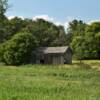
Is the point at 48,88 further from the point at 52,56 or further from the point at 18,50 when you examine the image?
the point at 52,56

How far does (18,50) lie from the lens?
7231 centimetres

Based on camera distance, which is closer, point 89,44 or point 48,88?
point 48,88

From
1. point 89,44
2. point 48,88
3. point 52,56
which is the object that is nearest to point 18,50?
point 52,56

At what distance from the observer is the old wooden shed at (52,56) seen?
3012 inches

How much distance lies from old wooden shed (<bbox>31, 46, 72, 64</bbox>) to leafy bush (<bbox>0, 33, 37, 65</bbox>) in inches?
88.2

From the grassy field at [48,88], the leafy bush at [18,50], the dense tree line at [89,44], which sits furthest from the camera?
the dense tree line at [89,44]

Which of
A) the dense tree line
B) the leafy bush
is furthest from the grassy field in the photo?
the dense tree line

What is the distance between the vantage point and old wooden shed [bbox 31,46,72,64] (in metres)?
76.5

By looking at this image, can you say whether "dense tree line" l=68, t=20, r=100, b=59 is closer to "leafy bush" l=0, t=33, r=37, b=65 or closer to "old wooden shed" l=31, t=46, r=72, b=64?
"old wooden shed" l=31, t=46, r=72, b=64

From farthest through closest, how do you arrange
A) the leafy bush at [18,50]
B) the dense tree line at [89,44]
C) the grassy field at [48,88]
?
the dense tree line at [89,44]
the leafy bush at [18,50]
the grassy field at [48,88]

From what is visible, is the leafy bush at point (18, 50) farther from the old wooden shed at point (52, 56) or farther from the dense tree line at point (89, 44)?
the dense tree line at point (89, 44)

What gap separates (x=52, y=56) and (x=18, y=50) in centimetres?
820

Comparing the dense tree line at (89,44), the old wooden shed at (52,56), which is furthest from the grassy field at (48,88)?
the dense tree line at (89,44)

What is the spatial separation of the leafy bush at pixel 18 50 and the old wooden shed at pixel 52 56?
2240 mm
